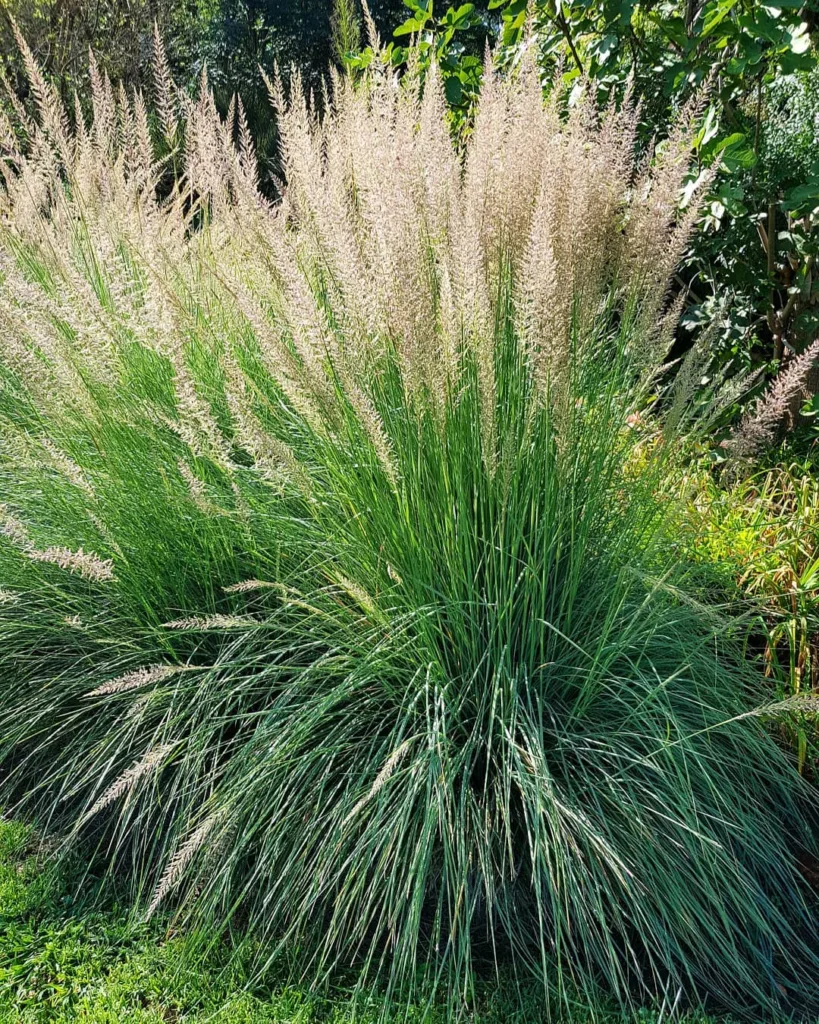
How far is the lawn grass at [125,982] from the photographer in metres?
1.99

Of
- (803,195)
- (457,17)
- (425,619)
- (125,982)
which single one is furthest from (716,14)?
(125,982)

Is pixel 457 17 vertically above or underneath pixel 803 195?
above

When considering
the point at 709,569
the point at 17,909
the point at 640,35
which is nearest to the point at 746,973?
the point at 709,569

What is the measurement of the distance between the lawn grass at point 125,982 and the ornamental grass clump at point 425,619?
0.28ft

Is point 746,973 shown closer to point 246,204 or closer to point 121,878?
point 121,878

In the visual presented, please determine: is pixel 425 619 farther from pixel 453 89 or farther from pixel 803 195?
pixel 453 89

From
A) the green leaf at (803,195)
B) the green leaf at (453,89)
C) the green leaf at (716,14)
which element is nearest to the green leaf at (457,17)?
the green leaf at (453,89)

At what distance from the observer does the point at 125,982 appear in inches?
83.5

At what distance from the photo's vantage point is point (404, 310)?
192cm

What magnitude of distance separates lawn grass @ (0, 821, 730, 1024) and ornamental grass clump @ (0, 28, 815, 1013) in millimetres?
84

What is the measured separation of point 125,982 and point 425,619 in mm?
1171

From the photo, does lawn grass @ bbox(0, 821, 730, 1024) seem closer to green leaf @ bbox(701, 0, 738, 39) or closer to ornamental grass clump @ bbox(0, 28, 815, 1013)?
ornamental grass clump @ bbox(0, 28, 815, 1013)

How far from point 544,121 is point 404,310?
33.3 inches

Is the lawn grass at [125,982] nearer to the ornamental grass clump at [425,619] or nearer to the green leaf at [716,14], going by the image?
the ornamental grass clump at [425,619]
